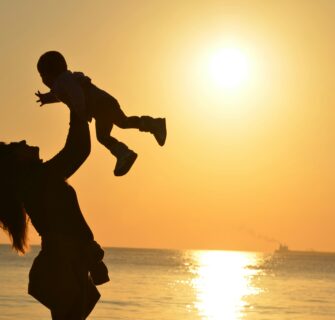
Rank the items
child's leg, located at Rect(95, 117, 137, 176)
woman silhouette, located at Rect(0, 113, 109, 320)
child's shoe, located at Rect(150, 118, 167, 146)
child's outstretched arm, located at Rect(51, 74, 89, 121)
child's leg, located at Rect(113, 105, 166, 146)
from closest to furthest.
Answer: woman silhouette, located at Rect(0, 113, 109, 320)
child's outstretched arm, located at Rect(51, 74, 89, 121)
child's leg, located at Rect(95, 117, 137, 176)
child's leg, located at Rect(113, 105, 166, 146)
child's shoe, located at Rect(150, 118, 167, 146)

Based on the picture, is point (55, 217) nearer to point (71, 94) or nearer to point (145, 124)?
point (71, 94)

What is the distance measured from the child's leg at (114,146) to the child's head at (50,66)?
0.63 meters

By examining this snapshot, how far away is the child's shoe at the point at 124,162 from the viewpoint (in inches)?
239

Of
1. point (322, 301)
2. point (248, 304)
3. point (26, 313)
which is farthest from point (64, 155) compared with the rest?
point (322, 301)

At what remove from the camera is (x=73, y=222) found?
555 centimetres

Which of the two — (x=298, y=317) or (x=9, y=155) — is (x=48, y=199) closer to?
(x=9, y=155)

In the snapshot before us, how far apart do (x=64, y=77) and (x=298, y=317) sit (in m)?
35.6

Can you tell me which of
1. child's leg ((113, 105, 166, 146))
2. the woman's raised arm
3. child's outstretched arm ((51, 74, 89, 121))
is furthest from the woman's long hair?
child's leg ((113, 105, 166, 146))

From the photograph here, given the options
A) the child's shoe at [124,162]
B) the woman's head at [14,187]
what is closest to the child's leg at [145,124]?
the child's shoe at [124,162]

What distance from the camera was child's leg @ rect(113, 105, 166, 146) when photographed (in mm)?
6500

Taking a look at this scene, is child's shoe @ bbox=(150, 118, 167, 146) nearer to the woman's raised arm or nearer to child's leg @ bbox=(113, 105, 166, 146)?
child's leg @ bbox=(113, 105, 166, 146)

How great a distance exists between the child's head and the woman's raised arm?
0.93 feet

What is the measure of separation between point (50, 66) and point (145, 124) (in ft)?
4.73

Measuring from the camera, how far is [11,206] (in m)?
5.59
